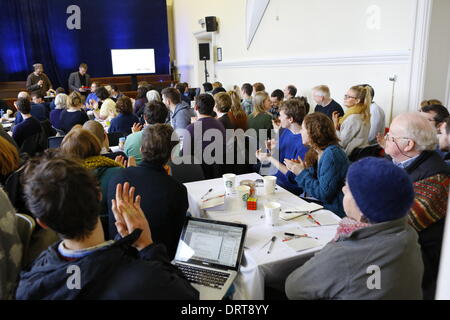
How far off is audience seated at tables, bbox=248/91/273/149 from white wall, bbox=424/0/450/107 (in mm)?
2113

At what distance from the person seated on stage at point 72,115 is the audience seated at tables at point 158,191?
3.43 metres

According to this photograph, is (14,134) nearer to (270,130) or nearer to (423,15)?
(270,130)

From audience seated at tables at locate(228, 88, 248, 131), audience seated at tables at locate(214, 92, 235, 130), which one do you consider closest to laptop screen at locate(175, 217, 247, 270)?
audience seated at tables at locate(214, 92, 235, 130)

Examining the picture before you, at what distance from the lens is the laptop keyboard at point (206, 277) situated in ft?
5.32

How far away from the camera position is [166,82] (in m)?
12.3

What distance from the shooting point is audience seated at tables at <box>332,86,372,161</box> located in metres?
3.93

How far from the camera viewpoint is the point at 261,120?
4.34 meters

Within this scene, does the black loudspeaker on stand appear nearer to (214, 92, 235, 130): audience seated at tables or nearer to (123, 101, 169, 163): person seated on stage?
(214, 92, 235, 130): audience seated at tables

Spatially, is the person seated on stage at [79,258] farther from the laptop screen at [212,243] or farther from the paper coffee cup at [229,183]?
the paper coffee cup at [229,183]

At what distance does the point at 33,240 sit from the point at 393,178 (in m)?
1.63

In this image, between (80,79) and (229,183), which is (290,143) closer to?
(229,183)

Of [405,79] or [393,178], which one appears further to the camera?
[405,79]

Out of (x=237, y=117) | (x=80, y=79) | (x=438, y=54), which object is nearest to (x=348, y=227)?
(x=237, y=117)
